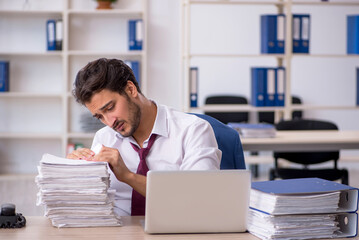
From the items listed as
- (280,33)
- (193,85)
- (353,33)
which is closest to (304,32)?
(280,33)

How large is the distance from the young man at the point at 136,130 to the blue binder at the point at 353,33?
363cm

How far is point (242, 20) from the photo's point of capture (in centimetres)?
698

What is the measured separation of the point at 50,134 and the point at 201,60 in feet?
6.36

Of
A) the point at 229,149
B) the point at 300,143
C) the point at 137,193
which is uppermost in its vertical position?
the point at 229,149

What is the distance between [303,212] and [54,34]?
4738mm

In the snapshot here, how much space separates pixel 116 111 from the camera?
2.04 meters

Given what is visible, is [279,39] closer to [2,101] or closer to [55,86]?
[55,86]

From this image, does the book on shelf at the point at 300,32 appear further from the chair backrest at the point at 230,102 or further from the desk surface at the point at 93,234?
the desk surface at the point at 93,234

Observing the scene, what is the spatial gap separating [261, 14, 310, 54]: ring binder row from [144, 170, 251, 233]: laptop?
3.90 metres

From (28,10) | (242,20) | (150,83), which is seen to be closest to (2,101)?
(28,10)

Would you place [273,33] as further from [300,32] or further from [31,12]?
[31,12]

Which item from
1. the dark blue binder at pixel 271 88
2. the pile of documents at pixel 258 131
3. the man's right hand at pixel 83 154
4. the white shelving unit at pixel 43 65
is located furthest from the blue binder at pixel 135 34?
the man's right hand at pixel 83 154

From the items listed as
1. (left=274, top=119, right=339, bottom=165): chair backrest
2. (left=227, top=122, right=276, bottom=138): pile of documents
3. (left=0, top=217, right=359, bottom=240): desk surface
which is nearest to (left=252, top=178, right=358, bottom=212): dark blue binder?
(left=0, top=217, right=359, bottom=240): desk surface

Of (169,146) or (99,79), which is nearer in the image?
(99,79)
